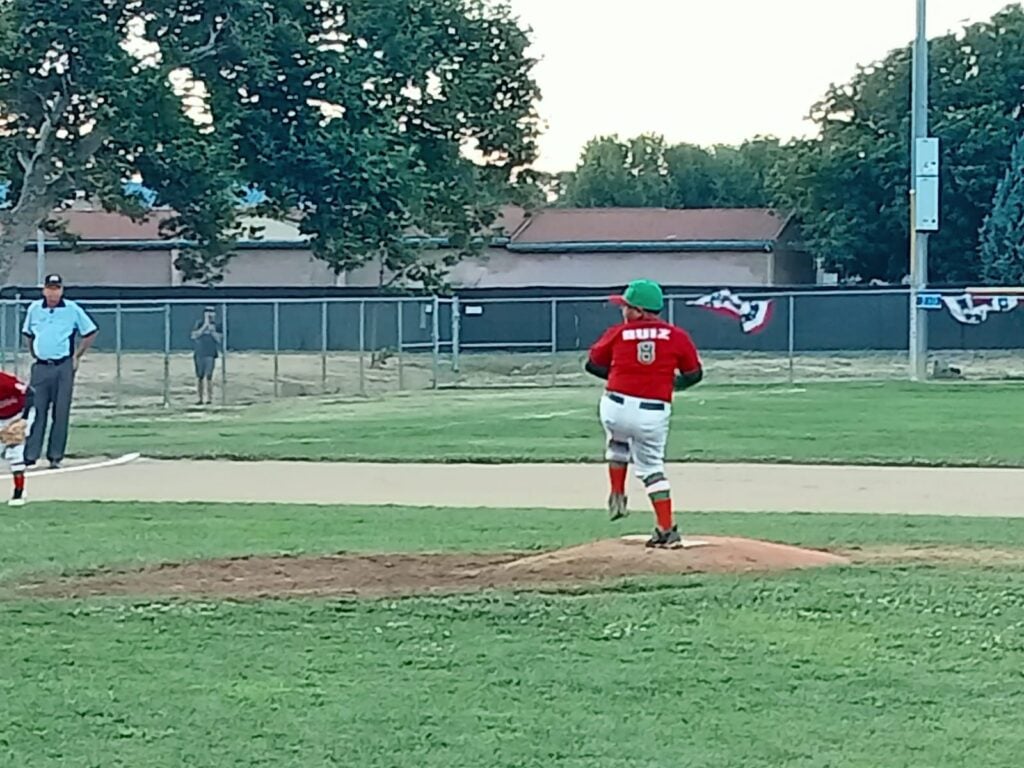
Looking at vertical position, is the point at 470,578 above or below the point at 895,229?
below

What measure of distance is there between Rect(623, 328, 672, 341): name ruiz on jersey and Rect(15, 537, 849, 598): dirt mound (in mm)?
1244

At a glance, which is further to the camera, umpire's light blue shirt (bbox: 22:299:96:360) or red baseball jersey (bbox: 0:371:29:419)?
umpire's light blue shirt (bbox: 22:299:96:360)

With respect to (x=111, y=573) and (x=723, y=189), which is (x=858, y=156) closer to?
(x=723, y=189)

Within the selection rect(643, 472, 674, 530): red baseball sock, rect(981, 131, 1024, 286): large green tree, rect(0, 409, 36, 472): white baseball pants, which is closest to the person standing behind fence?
rect(0, 409, 36, 472): white baseball pants

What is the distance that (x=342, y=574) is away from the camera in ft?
34.5

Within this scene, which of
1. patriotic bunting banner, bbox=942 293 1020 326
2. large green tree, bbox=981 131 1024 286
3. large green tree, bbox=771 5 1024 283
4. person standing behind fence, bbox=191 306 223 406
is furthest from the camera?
large green tree, bbox=771 5 1024 283

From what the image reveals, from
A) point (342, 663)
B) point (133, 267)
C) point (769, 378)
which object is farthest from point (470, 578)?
point (133, 267)

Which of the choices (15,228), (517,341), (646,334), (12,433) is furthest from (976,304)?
(646,334)

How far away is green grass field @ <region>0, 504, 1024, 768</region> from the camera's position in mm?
6270

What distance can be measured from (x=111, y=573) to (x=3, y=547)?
1.45 metres

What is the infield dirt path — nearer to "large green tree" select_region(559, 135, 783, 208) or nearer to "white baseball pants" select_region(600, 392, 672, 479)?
"white baseball pants" select_region(600, 392, 672, 479)

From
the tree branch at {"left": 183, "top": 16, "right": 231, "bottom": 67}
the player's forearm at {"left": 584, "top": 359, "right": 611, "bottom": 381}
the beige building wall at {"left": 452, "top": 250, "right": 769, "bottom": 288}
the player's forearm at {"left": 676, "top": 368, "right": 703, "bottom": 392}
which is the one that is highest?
the tree branch at {"left": 183, "top": 16, "right": 231, "bottom": 67}

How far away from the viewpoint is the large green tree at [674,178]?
9462 cm

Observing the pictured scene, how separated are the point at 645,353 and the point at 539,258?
178ft
